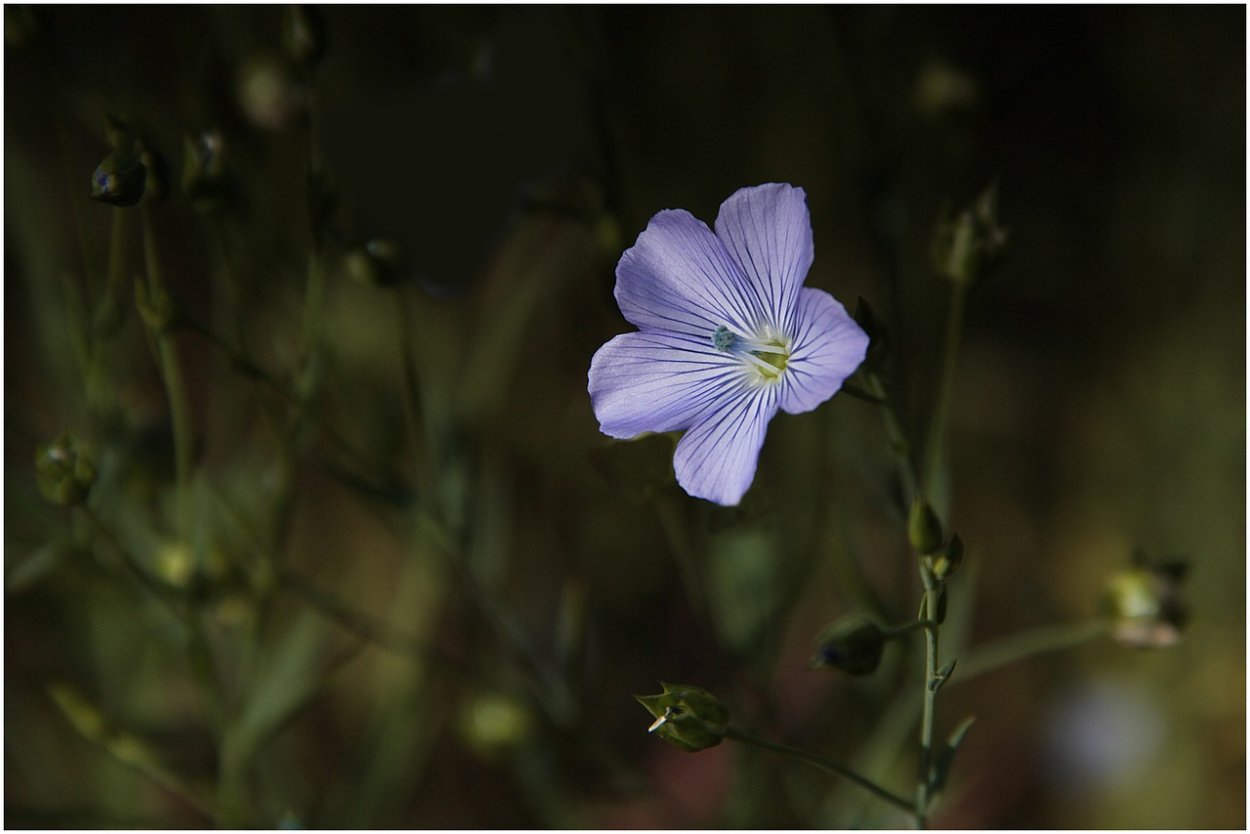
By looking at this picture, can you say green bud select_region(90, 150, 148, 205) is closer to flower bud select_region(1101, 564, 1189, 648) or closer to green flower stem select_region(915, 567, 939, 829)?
green flower stem select_region(915, 567, 939, 829)

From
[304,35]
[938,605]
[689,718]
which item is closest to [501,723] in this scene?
[689,718]

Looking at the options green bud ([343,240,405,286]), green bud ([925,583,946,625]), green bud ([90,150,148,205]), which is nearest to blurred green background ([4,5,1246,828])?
green bud ([343,240,405,286])

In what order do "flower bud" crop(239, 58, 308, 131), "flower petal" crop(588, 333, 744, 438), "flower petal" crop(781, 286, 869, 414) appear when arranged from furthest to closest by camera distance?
"flower bud" crop(239, 58, 308, 131) → "flower petal" crop(588, 333, 744, 438) → "flower petal" crop(781, 286, 869, 414)

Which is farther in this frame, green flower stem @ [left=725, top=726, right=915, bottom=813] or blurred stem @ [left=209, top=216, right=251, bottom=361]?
blurred stem @ [left=209, top=216, right=251, bottom=361]

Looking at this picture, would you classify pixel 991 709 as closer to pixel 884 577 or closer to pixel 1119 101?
pixel 884 577

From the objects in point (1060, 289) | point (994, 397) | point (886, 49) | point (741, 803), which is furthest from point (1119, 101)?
point (741, 803)

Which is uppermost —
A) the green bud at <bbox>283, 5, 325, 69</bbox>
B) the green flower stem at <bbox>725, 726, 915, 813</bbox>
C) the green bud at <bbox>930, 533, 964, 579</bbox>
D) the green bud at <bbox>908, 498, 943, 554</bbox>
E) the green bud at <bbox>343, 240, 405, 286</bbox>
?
the green bud at <bbox>283, 5, 325, 69</bbox>
